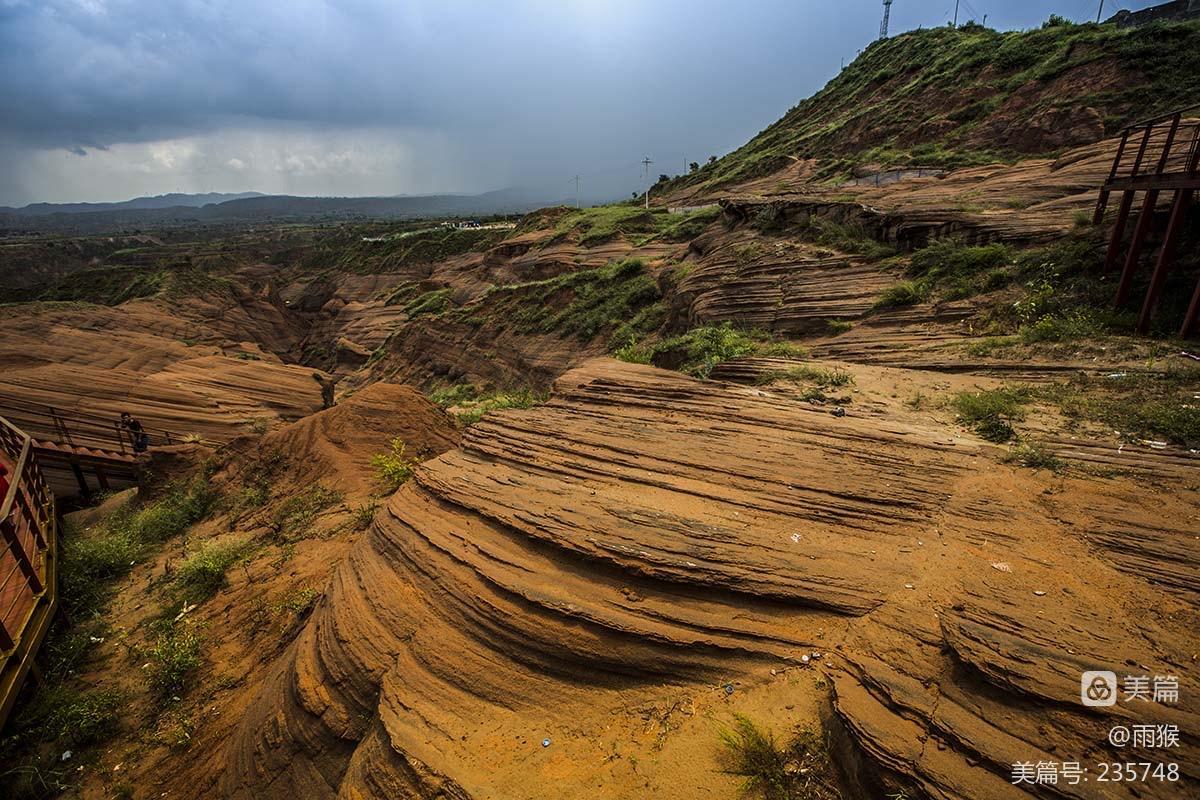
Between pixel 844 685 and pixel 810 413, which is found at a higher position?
pixel 810 413

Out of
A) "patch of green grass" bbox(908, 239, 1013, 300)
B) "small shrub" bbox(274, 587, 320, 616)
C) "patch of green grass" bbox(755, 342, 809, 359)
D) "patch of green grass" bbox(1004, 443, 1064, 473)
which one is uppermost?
"patch of green grass" bbox(908, 239, 1013, 300)

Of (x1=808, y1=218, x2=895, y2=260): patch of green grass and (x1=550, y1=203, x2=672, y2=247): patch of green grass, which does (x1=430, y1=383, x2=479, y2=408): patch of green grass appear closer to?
(x1=550, y1=203, x2=672, y2=247): patch of green grass

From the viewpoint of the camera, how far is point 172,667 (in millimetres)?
6441

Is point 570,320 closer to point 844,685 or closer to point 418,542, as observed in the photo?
point 418,542

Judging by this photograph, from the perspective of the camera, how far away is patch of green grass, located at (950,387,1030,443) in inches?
236

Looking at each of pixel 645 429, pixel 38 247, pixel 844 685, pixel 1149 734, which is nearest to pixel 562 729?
pixel 844 685

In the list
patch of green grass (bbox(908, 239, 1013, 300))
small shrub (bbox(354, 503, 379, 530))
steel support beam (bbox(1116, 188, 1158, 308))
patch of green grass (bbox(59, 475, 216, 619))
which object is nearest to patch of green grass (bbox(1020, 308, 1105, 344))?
steel support beam (bbox(1116, 188, 1158, 308))

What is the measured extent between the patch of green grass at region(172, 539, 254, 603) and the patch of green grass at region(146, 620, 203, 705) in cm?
118

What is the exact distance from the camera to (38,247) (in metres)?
74.9

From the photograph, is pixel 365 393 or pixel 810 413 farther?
pixel 365 393

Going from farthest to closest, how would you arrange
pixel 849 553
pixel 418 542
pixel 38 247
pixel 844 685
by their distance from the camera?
pixel 38 247 → pixel 418 542 → pixel 849 553 → pixel 844 685

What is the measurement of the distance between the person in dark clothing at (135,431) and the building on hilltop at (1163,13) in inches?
2185

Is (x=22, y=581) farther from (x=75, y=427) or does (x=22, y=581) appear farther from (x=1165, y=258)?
(x=1165, y=258)

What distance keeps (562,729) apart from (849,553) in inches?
105
